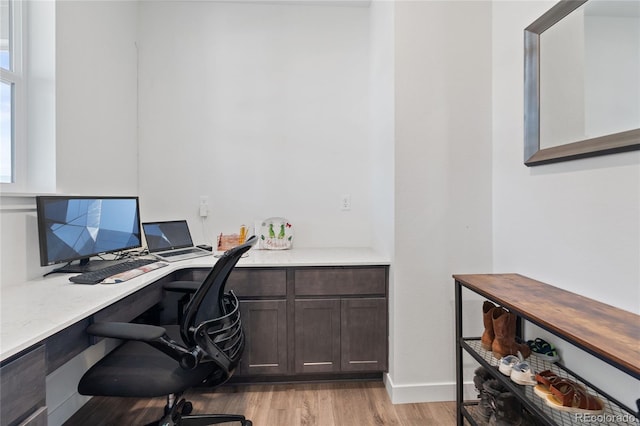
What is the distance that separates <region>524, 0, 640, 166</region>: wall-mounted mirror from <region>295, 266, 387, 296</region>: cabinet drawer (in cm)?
104

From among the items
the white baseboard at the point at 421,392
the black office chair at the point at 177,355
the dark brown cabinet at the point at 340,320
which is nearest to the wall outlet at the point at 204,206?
the dark brown cabinet at the point at 340,320

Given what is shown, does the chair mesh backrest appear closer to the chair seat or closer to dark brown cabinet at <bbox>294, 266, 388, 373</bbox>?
the chair seat

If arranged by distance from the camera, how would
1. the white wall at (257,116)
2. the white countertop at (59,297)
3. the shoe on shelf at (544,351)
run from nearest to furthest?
the white countertop at (59,297) < the shoe on shelf at (544,351) < the white wall at (257,116)

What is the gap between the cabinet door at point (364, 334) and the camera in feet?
6.18

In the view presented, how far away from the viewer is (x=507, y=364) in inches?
48.4

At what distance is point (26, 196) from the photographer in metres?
1.42

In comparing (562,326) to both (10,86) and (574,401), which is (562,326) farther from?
(10,86)

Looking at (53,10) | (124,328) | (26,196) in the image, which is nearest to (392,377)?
(124,328)

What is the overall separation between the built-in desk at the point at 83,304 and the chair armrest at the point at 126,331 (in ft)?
0.25

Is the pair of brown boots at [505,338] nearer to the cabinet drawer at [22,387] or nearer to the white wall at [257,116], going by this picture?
the white wall at [257,116]

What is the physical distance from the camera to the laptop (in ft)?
6.39

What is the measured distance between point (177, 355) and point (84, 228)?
3.01 feet

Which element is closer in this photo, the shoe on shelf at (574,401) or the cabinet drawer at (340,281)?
the shoe on shelf at (574,401)

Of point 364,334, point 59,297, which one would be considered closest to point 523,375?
point 364,334
